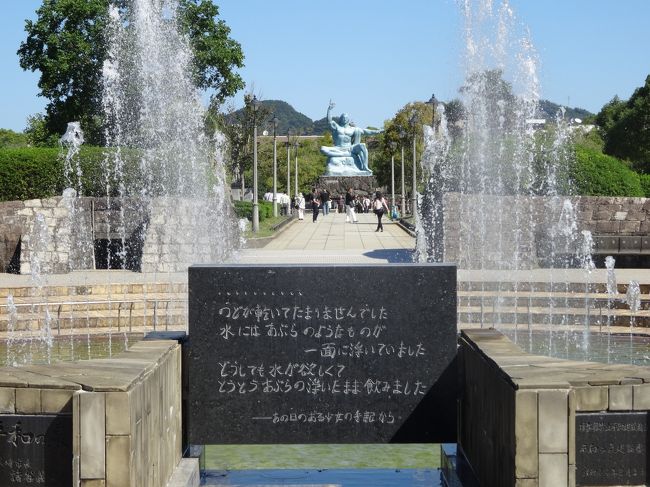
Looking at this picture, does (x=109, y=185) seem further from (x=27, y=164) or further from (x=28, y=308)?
(x=28, y=308)

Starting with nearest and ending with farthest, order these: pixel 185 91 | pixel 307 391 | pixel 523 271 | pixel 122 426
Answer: pixel 122 426 < pixel 307 391 < pixel 523 271 < pixel 185 91

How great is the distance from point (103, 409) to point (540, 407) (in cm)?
202

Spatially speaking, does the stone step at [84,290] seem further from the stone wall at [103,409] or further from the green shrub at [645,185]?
the green shrub at [645,185]

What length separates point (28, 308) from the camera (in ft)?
48.0

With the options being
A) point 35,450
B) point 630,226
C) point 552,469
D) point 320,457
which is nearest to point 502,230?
point 630,226

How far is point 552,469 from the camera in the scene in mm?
5051

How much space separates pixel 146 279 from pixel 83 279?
1.13m

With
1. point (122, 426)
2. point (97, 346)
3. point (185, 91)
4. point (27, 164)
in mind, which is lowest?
point (97, 346)

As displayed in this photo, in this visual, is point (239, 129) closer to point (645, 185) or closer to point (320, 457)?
point (645, 185)

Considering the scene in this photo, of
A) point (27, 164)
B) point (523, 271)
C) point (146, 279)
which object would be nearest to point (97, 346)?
point (146, 279)

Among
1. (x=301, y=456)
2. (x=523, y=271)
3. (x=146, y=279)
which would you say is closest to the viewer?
(x=301, y=456)

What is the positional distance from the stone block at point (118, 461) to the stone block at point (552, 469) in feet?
6.30

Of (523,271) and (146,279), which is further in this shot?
(523,271)

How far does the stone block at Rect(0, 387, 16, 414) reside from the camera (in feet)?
17.0
